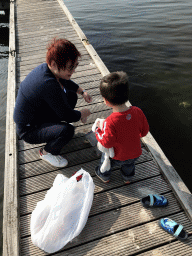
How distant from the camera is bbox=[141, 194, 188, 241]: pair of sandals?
6.58 feet

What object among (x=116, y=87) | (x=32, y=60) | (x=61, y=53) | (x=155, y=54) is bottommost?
(x=155, y=54)

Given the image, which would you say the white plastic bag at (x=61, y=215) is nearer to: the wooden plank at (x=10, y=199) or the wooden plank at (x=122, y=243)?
the wooden plank at (x=122, y=243)

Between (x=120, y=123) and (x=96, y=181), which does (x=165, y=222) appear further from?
(x=120, y=123)

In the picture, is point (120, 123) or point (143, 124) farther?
point (143, 124)

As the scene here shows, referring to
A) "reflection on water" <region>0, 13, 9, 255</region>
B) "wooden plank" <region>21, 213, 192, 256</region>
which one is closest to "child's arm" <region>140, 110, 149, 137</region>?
"wooden plank" <region>21, 213, 192, 256</region>

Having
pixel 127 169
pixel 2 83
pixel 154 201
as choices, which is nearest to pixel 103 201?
pixel 127 169

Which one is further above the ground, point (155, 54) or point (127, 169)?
point (155, 54)

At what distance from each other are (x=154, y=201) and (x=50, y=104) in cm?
159

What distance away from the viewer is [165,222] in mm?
2096

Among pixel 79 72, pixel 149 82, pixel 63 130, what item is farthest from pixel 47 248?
pixel 149 82

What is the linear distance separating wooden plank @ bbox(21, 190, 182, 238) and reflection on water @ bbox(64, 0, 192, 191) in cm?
163

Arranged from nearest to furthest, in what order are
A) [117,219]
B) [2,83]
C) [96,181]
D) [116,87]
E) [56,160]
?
[116,87] → [117,219] → [96,181] → [56,160] → [2,83]

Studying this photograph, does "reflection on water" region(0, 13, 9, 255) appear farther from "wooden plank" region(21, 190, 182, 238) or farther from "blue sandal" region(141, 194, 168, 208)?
"blue sandal" region(141, 194, 168, 208)

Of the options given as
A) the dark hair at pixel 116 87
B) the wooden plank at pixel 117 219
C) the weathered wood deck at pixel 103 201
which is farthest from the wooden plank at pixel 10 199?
the dark hair at pixel 116 87
